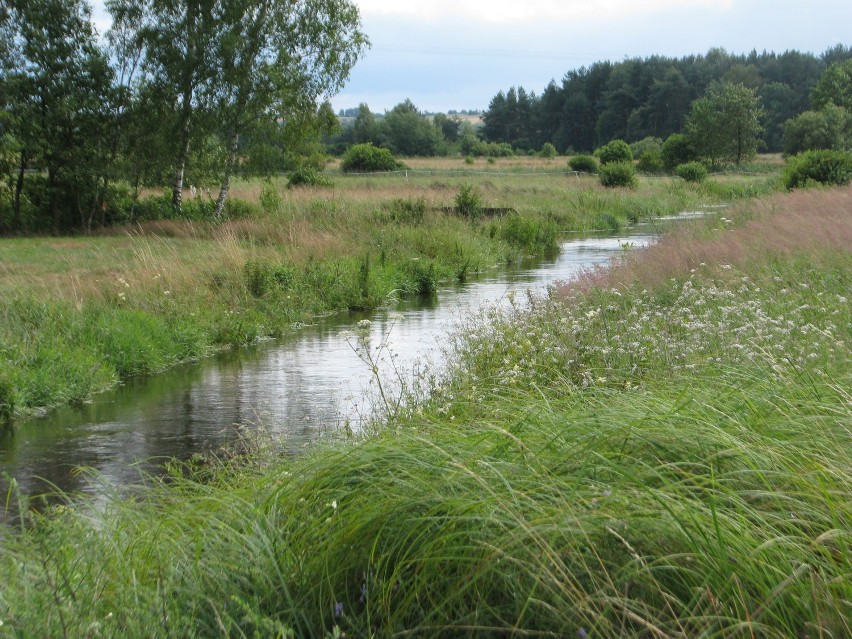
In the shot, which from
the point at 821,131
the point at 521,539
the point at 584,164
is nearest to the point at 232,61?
the point at 521,539

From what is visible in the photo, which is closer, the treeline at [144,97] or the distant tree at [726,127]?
the treeline at [144,97]

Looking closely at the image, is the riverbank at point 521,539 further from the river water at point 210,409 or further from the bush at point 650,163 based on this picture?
the bush at point 650,163

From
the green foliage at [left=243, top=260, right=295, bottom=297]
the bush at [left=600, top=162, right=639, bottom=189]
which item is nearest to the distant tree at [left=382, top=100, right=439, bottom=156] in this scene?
the bush at [left=600, top=162, right=639, bottom=189]

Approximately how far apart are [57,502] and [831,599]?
20.5ft

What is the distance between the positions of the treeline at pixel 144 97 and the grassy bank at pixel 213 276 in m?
1.93

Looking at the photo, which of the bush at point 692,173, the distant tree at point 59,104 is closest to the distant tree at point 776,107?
the bush at point 692,173

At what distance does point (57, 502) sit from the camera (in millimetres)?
7320

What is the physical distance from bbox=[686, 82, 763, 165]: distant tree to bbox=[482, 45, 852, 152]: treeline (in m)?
32.3

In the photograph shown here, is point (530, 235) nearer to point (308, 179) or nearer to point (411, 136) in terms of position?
point (308, 179)

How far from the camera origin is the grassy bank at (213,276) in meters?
11.7

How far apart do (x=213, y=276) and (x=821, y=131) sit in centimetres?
5674

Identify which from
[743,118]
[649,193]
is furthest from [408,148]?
[649,193]

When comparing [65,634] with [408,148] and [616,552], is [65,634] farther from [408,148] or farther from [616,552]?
[408,148]

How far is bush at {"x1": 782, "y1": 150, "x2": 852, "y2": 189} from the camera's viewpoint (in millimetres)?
33156
